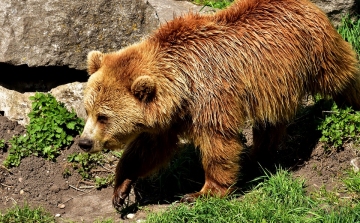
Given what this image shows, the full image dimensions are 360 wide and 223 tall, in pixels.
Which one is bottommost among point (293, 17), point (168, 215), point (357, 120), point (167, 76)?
point (168, 215)

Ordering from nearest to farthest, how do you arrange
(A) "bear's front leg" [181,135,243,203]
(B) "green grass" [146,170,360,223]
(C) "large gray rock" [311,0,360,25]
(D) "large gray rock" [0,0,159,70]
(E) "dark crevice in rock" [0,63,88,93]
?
(B) "green grass" [146,170,360,223] → (A) "bear's front leg" [181,135,243,203] → (D) "large gray rock" [0,0,159,70] → (E) "dark crevice in rock" [0,63,88,93] → (C) "large gray rock" [311,0,360,25]

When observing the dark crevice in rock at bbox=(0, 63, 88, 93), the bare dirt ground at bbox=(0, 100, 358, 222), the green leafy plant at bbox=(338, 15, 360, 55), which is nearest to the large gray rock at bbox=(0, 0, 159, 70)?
the dark crevice in rock at bbox=(0, 63, 88, 93)

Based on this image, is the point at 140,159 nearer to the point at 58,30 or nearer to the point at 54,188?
the point at 54,188

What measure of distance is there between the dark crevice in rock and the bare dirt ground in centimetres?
62

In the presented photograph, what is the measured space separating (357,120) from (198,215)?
2.09 meters

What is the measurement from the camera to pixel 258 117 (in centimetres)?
612

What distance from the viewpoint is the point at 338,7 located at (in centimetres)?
772

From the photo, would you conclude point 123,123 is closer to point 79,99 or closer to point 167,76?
point 167,76

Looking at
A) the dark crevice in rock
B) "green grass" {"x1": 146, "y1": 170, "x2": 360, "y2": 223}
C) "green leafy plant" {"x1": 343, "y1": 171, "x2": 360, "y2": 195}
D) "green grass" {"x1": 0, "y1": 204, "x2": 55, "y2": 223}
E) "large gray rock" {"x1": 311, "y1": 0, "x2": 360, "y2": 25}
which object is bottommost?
"green grass" {"x1": 0, "y1": 204, "x2": 55, "y2": 223}

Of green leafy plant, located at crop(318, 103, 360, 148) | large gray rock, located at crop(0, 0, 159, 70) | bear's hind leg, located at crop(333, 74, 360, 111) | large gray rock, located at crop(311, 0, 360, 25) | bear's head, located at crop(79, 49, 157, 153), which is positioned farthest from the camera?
large gray rock, located at crop(311, 0, 360, 25)

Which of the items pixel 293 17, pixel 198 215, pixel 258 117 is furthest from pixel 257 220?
pixel 293 17

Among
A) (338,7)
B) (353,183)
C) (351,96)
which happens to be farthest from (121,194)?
(338,7)

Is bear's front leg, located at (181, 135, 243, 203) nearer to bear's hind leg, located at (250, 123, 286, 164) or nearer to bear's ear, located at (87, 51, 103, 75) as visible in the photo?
bear's hind leg, located at (250, 123, 286, 164)

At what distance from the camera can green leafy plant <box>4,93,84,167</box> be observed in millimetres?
6926
